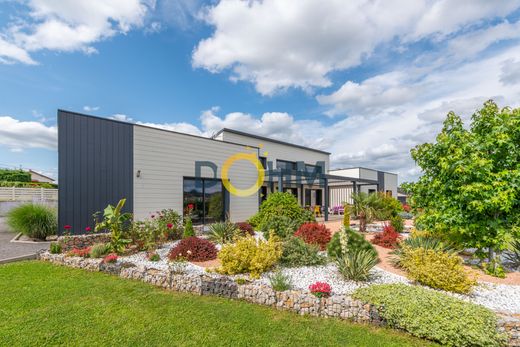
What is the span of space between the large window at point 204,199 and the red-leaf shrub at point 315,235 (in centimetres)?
601

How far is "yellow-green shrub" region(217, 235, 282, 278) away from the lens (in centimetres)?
601

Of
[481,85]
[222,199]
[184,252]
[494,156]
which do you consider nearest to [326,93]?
[481,85]

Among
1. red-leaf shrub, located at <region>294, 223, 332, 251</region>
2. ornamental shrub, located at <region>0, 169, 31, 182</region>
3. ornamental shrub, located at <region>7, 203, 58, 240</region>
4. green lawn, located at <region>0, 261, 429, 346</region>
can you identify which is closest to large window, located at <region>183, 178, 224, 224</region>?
ornamental shrub, located at <region>7, 203, 58, 240</region>

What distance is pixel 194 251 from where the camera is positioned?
7.48 metres

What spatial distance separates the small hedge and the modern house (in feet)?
33.0

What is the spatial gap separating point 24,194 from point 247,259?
24.3 metres

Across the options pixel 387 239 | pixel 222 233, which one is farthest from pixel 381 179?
pixel 222 233

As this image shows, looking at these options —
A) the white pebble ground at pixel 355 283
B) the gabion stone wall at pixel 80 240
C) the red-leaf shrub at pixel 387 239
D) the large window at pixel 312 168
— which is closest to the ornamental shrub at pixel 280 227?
the white pebble ground at pixel 355 283

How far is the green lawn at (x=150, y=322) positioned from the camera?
142 inches

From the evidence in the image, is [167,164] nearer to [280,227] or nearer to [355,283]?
[280,227]

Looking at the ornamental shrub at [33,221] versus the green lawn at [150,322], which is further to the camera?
the ornamental shrub at [33,221]

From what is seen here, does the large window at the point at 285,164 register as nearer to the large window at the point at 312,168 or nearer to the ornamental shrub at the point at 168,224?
the large window at the point at 312,168

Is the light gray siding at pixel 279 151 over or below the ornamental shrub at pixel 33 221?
over

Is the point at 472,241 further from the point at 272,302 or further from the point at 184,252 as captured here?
the point at 184,252
